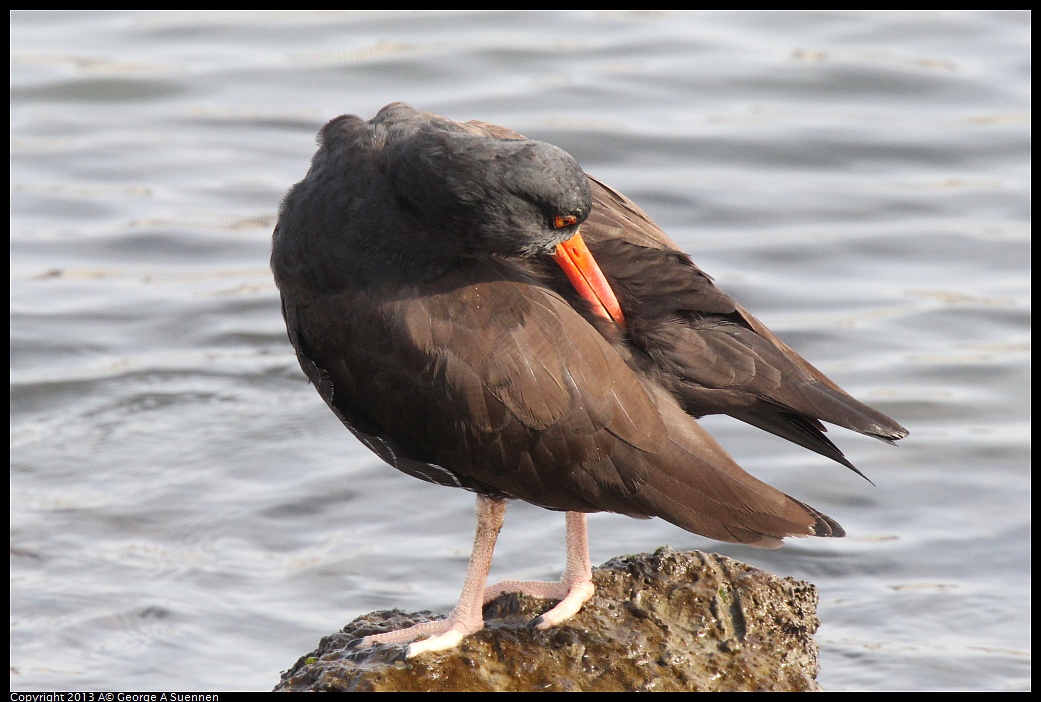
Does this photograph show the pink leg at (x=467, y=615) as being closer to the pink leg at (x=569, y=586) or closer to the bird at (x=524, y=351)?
the bird at (x=524, y=351)

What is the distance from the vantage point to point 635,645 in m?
5.84

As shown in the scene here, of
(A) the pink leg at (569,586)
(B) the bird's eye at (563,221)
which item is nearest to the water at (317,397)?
(A) the pink leg at (569,586)

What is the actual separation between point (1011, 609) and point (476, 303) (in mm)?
4316

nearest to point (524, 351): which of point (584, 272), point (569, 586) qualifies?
point (584, 272)

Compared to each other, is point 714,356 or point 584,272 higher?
point 584,272

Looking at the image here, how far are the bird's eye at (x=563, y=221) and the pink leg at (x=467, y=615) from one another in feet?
4.69

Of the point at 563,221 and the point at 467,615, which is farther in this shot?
the point at 467,615

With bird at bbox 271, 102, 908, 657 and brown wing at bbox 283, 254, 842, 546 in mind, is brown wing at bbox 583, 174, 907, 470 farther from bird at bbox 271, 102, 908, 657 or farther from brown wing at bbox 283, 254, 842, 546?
brown wing at bbox 283, 254, 842, 546

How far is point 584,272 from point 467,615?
5.24ft

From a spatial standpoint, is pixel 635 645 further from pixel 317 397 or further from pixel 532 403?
pixel 317 397

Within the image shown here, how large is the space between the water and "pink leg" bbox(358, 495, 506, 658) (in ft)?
5.42

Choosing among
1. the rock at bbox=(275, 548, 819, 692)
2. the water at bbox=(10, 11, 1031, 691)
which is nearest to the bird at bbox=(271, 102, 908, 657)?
the rock at bbox=(275, 548, 819, 692)

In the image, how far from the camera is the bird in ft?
19.0

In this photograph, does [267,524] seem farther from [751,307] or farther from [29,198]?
[29,198]
